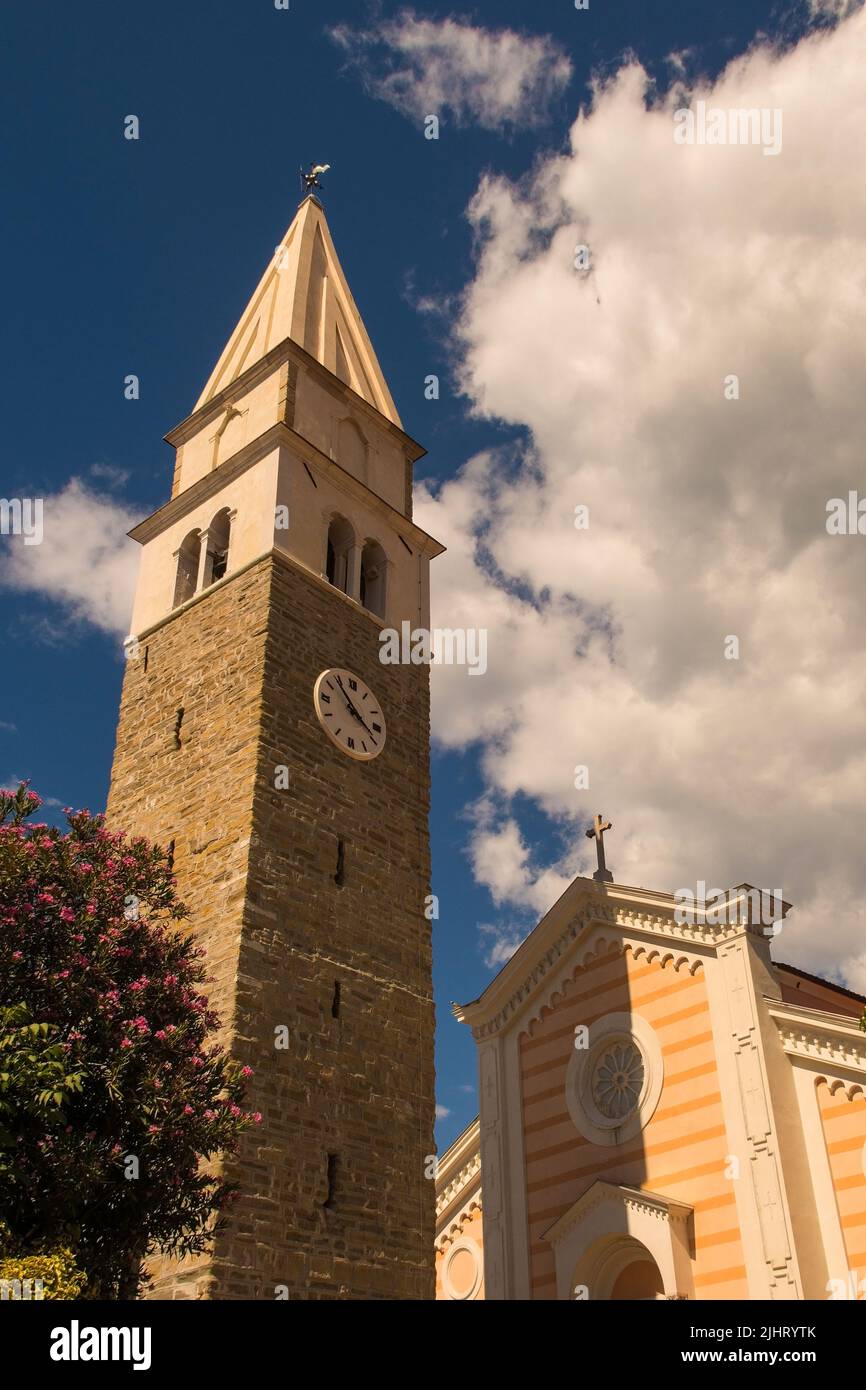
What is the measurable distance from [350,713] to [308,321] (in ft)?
37.0

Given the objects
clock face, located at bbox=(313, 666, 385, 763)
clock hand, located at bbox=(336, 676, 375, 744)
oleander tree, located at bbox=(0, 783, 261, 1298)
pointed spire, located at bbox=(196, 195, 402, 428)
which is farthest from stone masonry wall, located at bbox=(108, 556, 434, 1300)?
pointed spire, located at bbox=(196, 195, 402, 428)

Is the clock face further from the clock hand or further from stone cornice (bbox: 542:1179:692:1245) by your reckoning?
stone cornice (bbox: 542:1179:692:1245)

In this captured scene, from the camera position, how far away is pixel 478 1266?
74.0ft

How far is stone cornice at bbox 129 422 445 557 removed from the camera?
2317cm

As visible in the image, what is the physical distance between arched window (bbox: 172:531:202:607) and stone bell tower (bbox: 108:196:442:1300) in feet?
0.14

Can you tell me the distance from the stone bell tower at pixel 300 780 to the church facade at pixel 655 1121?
391cm

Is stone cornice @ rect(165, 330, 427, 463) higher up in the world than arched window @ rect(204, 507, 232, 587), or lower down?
higher up

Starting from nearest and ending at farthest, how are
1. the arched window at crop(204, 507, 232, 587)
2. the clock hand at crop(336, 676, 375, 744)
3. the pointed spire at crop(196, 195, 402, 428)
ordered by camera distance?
1. the clock hand at crop(336, 676, 375, 744)
2. the arched window at crop(204, 507, 232, 587)
3. the pointed spire at crop(196, 195, 402, 428)

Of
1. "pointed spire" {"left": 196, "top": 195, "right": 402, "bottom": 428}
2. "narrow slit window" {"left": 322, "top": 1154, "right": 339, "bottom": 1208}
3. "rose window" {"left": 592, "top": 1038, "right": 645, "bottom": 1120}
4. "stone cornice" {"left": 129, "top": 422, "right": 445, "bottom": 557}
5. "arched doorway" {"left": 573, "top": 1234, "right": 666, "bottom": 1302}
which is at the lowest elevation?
"arched doorway" {"left": 573, "top": 1234, "right": 666, "bottom": 1302}

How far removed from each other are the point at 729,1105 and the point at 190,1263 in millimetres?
9540

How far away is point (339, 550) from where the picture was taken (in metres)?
24.2

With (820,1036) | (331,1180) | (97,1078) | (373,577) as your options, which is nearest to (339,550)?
(373,577)
